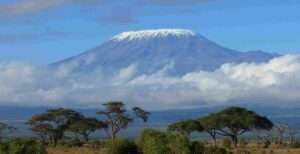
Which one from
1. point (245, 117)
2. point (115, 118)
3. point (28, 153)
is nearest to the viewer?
point (28, 153)

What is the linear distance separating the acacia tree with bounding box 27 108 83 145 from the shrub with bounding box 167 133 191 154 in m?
48.0

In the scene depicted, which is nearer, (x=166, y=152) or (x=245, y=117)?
(x=166, y=152)

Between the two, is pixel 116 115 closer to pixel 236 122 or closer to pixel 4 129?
pixel 4 129

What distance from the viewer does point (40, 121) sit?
9756cm

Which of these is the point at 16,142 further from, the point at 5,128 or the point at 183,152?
the point at 5,128

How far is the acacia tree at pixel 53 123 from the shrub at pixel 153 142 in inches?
1761

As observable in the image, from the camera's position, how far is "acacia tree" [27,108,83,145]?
316 feet

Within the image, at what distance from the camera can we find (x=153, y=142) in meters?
47.0

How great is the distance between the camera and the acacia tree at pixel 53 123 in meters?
96.4

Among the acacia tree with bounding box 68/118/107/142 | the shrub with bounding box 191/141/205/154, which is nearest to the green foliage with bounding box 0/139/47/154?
the shrub with bounding box 191/141/205/154

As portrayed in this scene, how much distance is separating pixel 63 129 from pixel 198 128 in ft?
53.0

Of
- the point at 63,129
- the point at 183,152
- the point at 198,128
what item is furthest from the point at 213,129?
the point at 183,152

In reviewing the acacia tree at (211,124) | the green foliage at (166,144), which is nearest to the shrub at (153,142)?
the green foliage at (166,144)

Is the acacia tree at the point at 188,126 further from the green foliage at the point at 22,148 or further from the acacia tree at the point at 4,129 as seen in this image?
the green foliage at the point at 22,148
